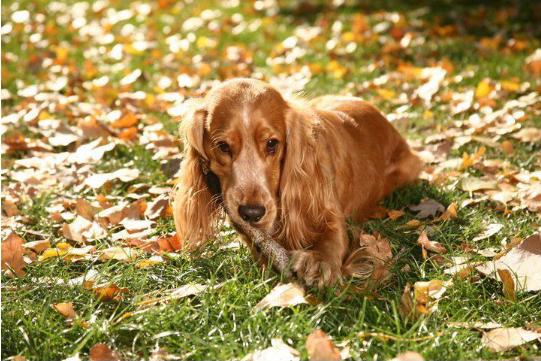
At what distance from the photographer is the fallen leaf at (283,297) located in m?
2.38

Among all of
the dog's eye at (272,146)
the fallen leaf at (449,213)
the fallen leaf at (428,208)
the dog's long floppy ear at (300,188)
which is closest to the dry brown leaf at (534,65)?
the fallen leaf at (428,208)

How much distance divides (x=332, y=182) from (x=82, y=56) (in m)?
4.47

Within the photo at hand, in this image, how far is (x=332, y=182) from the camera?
10.8 ft

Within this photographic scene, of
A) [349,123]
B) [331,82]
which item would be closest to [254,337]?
[349,123]

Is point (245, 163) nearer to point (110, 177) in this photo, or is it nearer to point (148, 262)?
point (148, 262)

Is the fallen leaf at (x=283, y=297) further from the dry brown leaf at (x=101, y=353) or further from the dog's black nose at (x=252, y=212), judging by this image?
the dry brown leaf at (x=101, y=353)

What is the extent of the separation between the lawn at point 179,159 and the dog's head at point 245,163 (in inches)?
7.8

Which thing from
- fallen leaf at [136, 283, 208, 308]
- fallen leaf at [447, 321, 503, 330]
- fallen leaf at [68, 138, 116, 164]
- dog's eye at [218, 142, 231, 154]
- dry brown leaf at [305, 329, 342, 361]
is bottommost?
fallen leaf at [68, 138, 116, 164]

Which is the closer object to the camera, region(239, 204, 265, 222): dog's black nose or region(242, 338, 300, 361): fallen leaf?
region(242, 338, 300, 361): fallen leaf

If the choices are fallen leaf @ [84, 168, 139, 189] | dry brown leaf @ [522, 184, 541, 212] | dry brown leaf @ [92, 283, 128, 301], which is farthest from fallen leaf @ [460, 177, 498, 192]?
dry brown leaf @ [92, 283, 128, 301]

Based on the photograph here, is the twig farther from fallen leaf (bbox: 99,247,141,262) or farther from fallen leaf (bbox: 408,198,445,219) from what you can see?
fallen leaf (bbox: 408,198,445,219)

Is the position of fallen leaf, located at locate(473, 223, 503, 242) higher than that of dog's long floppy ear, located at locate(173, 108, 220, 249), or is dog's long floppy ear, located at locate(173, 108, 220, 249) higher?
dog's long floppy ear, located at locate(173, 108, 220, 249)

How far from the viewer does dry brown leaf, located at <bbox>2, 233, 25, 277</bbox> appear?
2824 mm

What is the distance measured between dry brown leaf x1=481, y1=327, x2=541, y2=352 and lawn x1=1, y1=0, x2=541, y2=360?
0.09 feet
